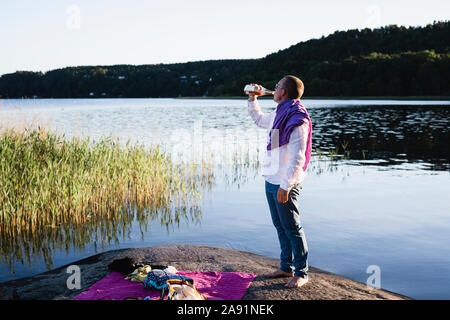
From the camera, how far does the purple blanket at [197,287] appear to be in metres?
4.40

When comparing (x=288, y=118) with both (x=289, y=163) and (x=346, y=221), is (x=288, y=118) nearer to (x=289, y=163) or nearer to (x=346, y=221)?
(x=289, y=163)

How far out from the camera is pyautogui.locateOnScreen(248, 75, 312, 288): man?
4.37m

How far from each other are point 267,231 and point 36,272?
441 cm

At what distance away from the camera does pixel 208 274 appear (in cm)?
513

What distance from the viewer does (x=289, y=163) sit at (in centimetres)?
440

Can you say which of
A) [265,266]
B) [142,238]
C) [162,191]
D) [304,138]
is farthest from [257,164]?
[304,138]

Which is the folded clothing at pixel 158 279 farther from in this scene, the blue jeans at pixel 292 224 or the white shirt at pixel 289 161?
the white shirt at pixel 289 161

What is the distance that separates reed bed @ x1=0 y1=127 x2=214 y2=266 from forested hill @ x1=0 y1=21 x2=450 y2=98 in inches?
2350

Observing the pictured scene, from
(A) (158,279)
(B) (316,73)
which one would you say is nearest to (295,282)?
(A) (158,279)

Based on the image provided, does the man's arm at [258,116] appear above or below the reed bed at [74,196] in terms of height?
above

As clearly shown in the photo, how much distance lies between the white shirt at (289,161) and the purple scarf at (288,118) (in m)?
0.05

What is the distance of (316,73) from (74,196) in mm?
77182

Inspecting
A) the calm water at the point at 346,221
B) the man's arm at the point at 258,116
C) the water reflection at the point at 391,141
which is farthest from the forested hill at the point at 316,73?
the man's arm at the point at 258,116
